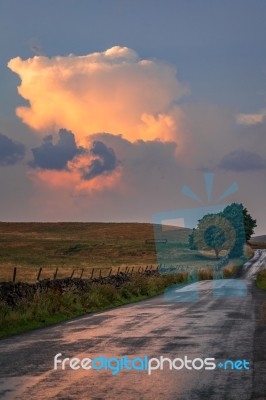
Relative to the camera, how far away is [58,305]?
22578 millimetres

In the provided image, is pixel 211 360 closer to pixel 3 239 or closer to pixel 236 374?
pixel 236 374

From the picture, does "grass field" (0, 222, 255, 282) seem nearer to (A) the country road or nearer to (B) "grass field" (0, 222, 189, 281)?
(B) "grass field" (0, 222, 189, 281)

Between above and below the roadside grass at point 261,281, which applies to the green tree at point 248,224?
above

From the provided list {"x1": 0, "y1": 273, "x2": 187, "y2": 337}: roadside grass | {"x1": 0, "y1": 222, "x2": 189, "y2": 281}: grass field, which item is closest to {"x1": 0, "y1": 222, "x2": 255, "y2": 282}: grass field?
{"x1": 0, "y1": 222, "x2": 189, "y2": 281}: grass field

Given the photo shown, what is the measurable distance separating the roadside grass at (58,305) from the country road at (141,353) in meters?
1.33

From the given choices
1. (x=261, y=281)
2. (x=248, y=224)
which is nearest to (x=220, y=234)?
(x=248, y=224)

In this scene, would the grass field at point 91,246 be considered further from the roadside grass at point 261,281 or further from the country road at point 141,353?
the country road at point 141,353

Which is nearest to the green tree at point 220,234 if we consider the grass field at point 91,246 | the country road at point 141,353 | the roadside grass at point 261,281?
the grass field at point 91,246

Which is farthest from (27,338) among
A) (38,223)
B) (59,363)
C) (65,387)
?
(38,223)

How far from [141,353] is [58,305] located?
11120 millimetres

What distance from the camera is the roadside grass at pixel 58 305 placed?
18531mm

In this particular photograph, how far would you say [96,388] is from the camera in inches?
350

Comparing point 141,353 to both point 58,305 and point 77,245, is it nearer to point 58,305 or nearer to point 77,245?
point 58,305

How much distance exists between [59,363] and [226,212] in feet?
409
